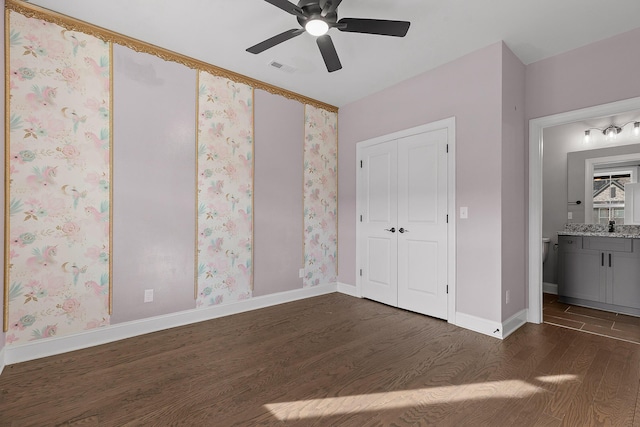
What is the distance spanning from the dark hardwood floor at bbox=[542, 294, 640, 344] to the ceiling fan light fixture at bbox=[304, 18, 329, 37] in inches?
141

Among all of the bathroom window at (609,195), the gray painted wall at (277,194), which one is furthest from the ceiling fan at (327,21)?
the bathroom window at (609,195)

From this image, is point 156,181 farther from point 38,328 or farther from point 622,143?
point 622,143

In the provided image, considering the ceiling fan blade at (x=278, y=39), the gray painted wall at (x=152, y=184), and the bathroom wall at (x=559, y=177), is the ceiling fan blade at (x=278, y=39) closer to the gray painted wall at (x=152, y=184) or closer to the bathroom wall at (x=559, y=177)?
the gray painted wall at (x=152, y=184)

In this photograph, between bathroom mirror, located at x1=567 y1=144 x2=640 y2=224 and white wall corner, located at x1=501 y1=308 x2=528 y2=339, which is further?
bathroom mirror, located at x1=567 y1=144 x2=640 y2=224

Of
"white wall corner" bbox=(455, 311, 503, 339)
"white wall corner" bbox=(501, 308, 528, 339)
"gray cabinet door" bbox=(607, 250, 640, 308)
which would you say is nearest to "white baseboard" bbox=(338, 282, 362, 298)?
"white wall corner" bbox=(455, 311, 503, 339)

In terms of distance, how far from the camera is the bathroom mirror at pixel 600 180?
13.3 ft

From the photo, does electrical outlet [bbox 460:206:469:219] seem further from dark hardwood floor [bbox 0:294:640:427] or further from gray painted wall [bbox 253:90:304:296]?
gray painted wall [bbox 253:90:304:296]

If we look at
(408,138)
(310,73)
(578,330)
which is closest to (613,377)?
(578,330)

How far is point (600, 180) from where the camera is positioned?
165 inches

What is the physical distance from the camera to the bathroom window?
13.4 ft

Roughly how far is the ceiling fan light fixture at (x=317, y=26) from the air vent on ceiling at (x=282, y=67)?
1.20m

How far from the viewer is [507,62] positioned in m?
2.99

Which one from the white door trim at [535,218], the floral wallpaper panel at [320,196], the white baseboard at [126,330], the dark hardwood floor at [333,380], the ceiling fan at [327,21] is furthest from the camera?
the floral wallpaper panel at [320,196]

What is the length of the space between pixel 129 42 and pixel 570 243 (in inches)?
213
